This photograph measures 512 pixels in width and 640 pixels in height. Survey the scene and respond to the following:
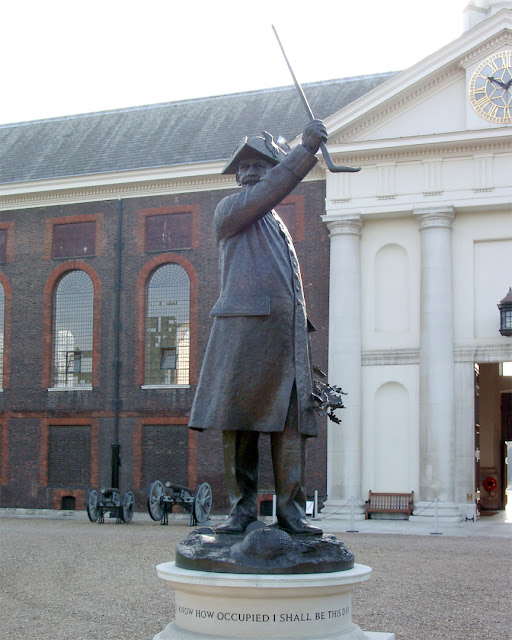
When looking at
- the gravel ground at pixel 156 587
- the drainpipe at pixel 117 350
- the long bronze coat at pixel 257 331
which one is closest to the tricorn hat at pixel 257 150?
the long bronze coat at pixel 257 331

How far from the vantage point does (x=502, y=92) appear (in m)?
27.9

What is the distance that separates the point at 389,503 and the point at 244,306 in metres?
21.1

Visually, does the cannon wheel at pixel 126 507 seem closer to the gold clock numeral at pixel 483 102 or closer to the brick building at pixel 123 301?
the brick building at pixel 123 301

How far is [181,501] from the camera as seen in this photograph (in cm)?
2544

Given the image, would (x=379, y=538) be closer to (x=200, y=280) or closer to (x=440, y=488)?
(x=440, y=488)

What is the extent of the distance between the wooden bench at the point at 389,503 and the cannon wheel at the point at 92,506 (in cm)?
705

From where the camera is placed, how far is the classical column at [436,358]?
88.1 ft

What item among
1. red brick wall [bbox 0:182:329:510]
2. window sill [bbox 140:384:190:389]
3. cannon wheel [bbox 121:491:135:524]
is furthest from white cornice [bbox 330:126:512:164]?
cannon wheel [bbox 121:491:135:524]

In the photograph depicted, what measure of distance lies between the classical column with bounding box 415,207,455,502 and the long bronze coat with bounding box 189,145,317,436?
67.4ft

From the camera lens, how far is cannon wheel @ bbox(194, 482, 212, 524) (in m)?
25.1

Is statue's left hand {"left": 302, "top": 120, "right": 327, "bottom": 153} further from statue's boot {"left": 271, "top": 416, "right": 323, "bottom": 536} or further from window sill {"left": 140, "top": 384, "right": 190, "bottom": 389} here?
window sill {"left": 140, "top": 384, "right": 190, "bottom": 389}

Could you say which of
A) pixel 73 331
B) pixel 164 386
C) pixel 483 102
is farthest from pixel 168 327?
pixel 483 102

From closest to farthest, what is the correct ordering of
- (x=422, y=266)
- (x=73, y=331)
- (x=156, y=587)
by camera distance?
(x=156, y=587), (x=422, y=266), (x=73, y=331)

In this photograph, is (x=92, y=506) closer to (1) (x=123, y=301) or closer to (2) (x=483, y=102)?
(1) (x=123, y=301)
